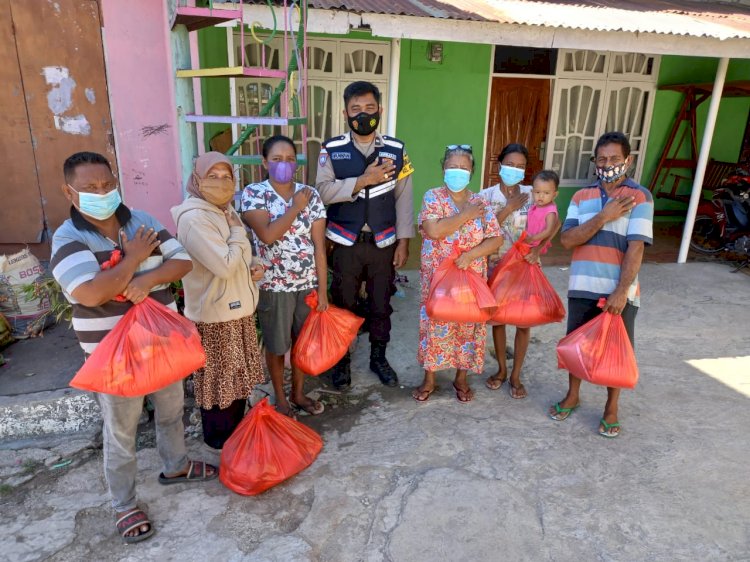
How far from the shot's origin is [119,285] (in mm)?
2033

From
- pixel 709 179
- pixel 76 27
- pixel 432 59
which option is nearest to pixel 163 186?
pixel 76 27

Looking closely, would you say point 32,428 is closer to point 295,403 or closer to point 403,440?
point 295,403

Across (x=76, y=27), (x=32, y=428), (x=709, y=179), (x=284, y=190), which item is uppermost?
(x=76, y=27)

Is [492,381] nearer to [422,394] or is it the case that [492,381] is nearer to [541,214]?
[422,394]

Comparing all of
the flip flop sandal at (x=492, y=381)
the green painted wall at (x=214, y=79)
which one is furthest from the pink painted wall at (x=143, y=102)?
the flip flop sandal at (x=492, y=381)

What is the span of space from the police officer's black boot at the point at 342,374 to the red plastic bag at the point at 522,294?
→ 3.37 ft

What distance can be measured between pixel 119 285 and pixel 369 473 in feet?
5.09

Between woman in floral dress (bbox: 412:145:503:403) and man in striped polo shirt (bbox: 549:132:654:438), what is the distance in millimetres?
480

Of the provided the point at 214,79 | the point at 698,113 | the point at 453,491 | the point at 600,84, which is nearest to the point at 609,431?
the point at 453,491

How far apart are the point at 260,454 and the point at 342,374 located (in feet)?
3.68

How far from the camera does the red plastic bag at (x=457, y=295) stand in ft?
10.1

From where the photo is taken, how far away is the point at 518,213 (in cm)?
344

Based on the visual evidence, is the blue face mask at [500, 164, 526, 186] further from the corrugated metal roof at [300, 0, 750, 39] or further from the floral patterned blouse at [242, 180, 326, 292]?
the corrugated metal roof at [300, 0, 750, 39]

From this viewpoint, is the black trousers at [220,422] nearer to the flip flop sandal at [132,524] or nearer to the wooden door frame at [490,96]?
the flip flop sandal at [132,524]
